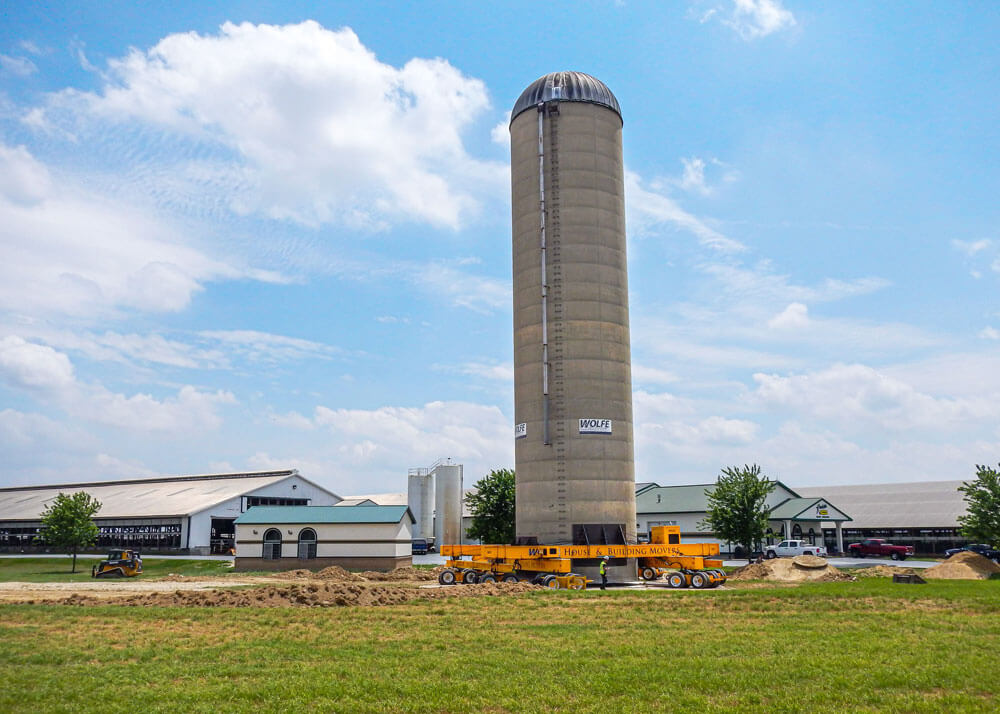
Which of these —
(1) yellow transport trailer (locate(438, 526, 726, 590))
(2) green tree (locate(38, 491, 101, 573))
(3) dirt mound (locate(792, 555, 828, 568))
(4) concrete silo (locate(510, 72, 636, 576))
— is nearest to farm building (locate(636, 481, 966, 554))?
(3) dirt mound (locate(792, 555, 828, 568))

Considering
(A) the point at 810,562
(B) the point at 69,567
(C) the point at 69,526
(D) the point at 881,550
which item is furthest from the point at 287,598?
(D) the point at 881,550

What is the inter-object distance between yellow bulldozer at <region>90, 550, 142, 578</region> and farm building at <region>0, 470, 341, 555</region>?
1842 cm

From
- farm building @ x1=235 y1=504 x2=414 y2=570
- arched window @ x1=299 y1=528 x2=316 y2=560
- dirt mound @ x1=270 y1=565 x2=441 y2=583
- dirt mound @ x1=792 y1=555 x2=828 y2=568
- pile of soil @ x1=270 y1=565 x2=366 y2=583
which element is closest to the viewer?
dirt mound @ x1=792 y1=555 x2=828 y2=568

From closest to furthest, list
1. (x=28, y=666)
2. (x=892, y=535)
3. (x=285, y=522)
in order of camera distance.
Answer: (x=28, y=666)
(x=285, y=522)
(x=892, y=535)

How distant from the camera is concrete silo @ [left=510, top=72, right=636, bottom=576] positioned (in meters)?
42.7

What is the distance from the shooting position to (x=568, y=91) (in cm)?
4650

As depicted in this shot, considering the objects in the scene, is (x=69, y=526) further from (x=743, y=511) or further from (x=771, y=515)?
(x=771, y=515)

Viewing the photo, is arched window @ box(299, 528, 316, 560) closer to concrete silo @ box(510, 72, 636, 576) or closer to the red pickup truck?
concrete silo @ box(510, 72, 636, 576)

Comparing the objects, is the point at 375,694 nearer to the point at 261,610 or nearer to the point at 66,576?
the point at 261,610

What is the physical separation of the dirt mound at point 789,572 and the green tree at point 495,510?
1842 cm

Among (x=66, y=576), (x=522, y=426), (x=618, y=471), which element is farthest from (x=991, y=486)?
(x=66, y=576)

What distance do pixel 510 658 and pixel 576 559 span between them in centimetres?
2364

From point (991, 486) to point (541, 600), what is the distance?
1211 inches

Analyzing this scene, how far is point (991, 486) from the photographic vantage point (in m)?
45.7
